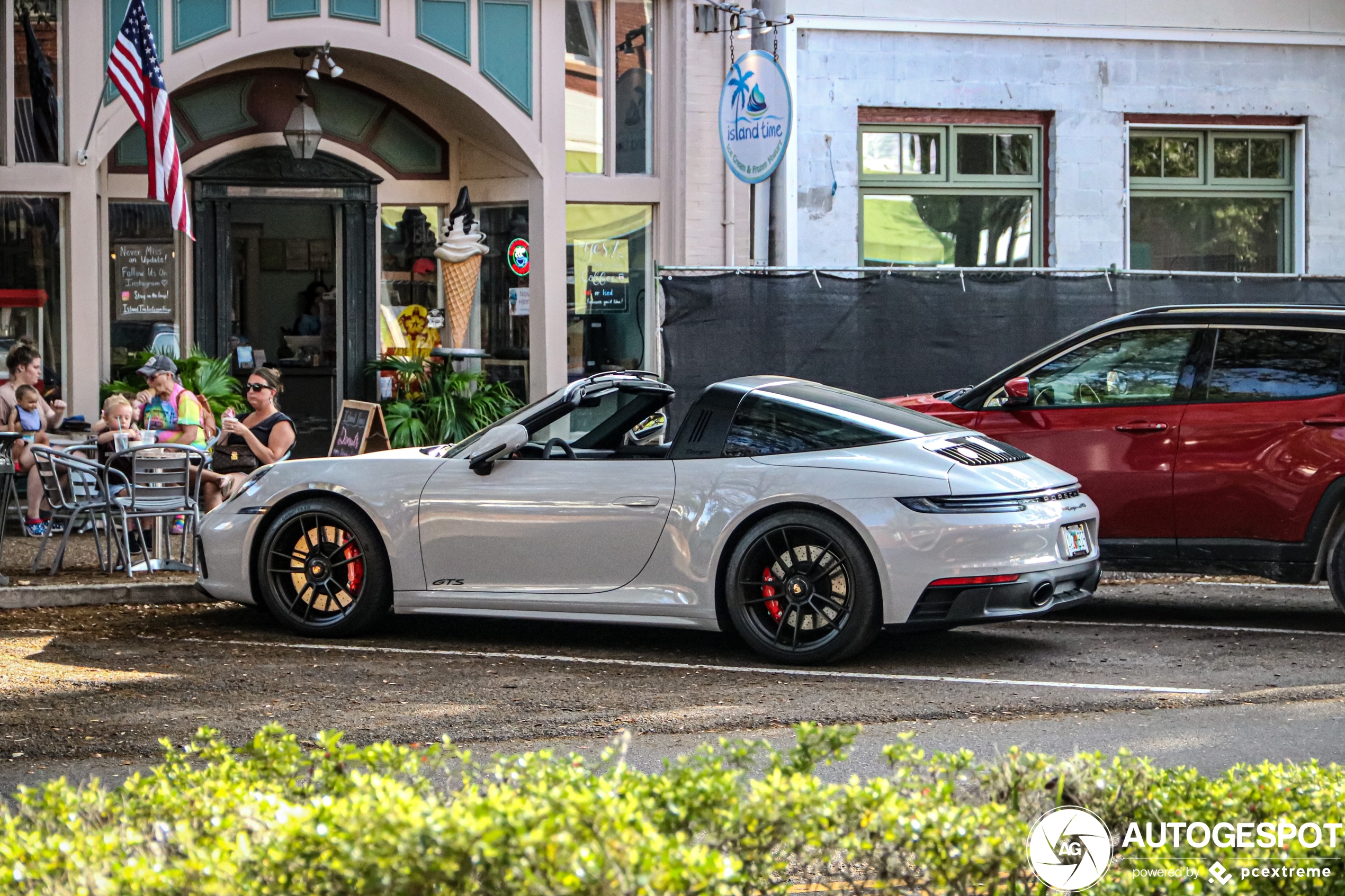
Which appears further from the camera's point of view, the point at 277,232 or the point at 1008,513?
the point at 277,232

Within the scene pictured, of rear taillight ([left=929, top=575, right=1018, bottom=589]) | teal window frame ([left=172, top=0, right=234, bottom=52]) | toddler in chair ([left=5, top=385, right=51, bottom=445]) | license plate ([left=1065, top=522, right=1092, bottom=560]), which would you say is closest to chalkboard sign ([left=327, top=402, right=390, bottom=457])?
toddler in chair ([left=5, top=385, right=51, bottom=445])

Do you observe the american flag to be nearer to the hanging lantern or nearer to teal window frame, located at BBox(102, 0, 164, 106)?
teal window frame, located at BBox(102, 0, 164, 106)

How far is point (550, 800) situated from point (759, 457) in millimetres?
5013

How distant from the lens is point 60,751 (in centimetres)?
604

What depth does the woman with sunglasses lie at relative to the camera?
11125mm

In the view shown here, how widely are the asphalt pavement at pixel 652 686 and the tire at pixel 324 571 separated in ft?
0.64

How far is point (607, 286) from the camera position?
16.0 metres

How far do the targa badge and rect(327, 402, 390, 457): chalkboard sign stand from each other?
385cm

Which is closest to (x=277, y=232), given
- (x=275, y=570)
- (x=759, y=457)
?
(x=275, y=570)

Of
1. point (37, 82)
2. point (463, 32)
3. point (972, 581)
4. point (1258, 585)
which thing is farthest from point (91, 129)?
point (1258, 585)

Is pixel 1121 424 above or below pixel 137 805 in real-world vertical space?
above

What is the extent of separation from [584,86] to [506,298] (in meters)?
2.26

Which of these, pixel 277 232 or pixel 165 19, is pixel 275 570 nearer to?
pixel 165 19

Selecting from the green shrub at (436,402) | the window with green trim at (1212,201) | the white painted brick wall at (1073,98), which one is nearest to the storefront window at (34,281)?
the green shrub at (436,402)
